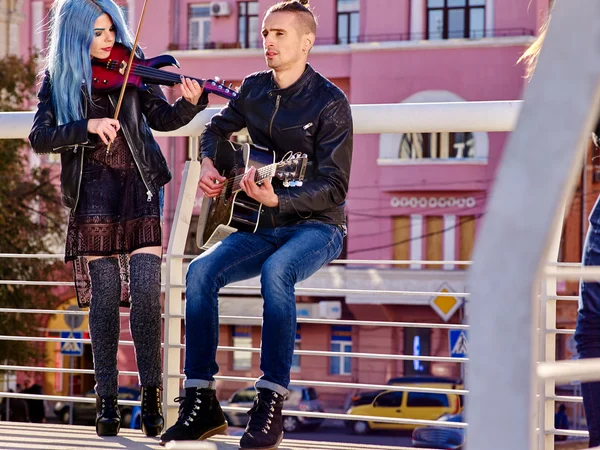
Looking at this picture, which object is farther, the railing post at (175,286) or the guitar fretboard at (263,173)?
the railing post at (175,286)

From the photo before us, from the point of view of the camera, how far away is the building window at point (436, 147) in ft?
78.9

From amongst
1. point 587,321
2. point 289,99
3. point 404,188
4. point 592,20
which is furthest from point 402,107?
point 404,188

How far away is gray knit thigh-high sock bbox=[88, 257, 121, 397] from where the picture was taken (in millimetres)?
3090

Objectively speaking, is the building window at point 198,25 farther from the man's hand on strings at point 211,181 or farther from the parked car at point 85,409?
the man's hand on strings at point 211,181

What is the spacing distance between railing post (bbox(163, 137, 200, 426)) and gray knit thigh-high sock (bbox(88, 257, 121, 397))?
0.28 m

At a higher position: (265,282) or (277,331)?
(265,282)

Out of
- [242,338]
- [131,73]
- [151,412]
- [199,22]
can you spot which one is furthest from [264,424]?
[199,22]

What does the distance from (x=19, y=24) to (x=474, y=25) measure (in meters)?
9.80

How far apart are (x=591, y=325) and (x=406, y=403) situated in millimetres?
20366

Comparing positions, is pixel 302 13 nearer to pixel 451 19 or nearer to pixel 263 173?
pixel 263 173

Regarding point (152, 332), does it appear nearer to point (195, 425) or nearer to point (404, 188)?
point (195, 425)

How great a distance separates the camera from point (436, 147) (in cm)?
2431

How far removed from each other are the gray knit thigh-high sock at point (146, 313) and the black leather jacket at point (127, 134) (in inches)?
7.7

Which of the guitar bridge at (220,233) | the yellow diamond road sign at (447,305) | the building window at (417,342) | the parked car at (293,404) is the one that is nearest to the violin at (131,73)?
the guitar bridge at (220,233)
